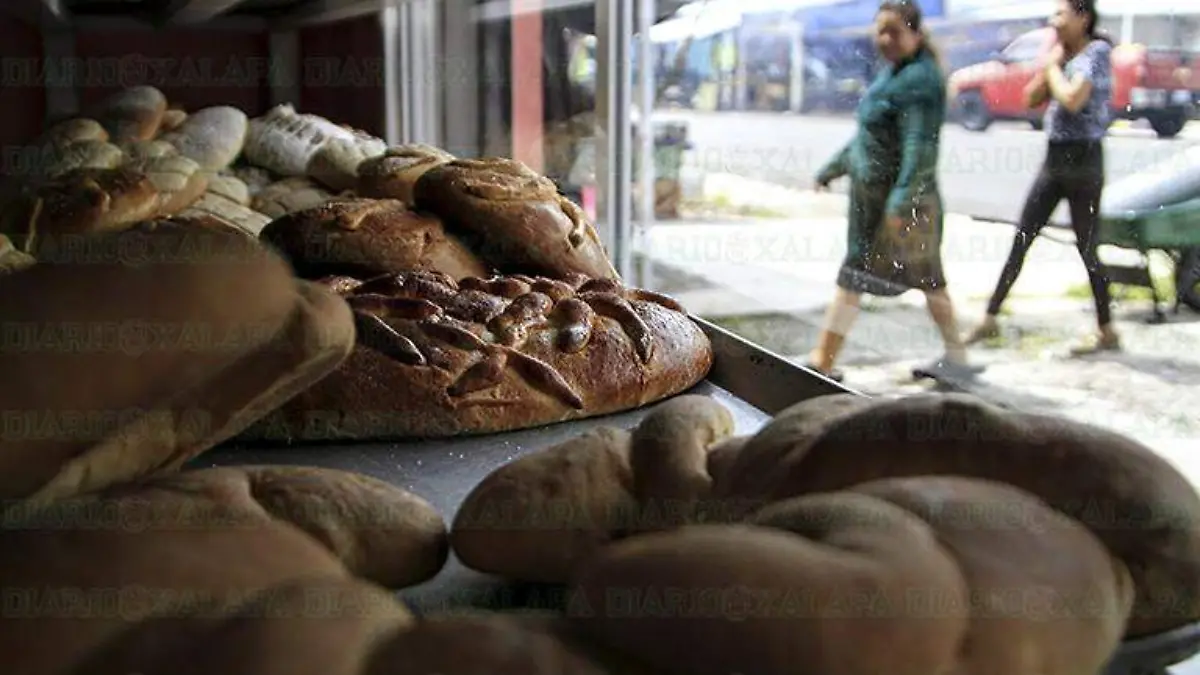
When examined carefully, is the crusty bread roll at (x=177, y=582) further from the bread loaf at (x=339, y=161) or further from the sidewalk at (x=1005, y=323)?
the bread loaf at (x=339, y=161)

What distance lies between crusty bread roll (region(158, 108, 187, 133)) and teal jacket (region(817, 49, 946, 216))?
2355 millimetres

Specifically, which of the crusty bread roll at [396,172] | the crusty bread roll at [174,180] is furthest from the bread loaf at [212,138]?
the crusty bread roll at [396,172]

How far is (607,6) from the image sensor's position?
2908 mm

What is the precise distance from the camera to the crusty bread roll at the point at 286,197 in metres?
2.93

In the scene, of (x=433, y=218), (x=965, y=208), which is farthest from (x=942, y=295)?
(x=433, y=218)

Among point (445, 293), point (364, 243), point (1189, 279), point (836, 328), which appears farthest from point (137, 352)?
point (836, 328)

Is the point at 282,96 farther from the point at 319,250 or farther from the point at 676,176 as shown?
the point at 319,250

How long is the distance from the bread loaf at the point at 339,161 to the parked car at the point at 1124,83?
1.69m

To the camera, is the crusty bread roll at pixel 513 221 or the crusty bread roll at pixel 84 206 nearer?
the crusty bread roll at pixel 513 221

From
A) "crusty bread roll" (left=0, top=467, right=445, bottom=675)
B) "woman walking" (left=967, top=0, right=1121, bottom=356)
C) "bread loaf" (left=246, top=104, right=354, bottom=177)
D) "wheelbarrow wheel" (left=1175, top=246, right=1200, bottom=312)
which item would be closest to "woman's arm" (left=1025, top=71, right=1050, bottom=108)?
"woman walking" (left=967, top=0, right=1121, bottom=356)

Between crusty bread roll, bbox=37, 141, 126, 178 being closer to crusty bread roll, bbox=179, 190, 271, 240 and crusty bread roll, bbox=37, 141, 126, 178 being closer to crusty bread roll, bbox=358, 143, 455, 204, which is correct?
crusty bread roll, bbox=179, 190, 271, 240

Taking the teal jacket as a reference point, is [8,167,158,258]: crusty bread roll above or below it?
below

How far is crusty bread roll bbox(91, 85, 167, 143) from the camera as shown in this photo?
356 cm

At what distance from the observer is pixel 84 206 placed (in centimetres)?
216
